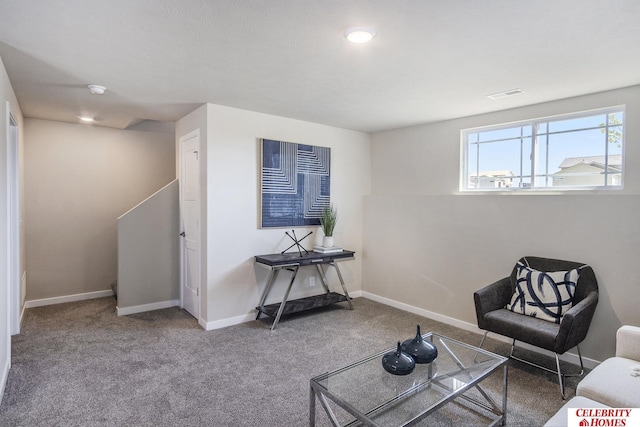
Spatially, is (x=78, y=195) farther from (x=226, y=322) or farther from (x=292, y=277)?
(x=292, y=277)

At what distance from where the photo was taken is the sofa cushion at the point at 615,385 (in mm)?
1726

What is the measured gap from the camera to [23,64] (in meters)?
2.55

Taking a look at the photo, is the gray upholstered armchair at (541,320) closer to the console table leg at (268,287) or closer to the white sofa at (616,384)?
the white sofa at (616,384)

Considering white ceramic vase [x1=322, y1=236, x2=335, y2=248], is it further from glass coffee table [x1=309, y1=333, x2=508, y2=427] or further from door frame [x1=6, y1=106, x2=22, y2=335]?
door frame [x1=6, y1=106, x2=22, y2=335]

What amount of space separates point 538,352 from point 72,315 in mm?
4811

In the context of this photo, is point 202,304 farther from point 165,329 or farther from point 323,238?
point 323,238

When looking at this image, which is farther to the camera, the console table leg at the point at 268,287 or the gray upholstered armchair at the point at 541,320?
the console table leg at the point at 268,287

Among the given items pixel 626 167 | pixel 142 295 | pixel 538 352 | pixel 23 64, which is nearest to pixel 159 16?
pixel 23 64

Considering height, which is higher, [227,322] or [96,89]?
[96,89]

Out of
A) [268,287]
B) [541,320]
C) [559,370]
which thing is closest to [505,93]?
[541,320]

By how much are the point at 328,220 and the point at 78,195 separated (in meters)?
3.28

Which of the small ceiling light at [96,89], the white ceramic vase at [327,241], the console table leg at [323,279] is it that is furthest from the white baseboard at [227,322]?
the small ceiling light at [96,89]

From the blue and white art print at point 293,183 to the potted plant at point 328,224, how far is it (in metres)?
0.06

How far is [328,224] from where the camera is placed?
4328 millimetres
